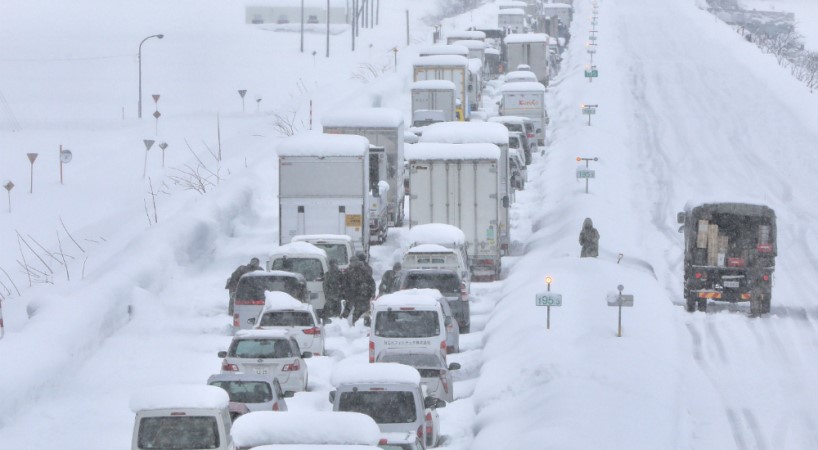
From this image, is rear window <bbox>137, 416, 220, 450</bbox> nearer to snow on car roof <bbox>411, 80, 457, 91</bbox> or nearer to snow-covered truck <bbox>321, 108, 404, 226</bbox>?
snow-covered truck <bbox>321, 108, 404, 226</bbox>

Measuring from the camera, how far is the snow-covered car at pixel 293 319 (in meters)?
22.1

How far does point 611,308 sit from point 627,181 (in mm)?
22076

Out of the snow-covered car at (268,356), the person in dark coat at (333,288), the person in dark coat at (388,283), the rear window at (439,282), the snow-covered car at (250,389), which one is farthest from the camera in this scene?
the person in dark coat at (388,283)

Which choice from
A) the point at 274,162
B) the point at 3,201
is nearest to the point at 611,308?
the point at 274,162

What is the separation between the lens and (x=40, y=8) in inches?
5384

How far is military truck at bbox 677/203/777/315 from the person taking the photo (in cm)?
2766

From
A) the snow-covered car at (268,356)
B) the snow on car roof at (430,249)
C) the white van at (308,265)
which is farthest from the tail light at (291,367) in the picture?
the snow on car roof at (430,249)

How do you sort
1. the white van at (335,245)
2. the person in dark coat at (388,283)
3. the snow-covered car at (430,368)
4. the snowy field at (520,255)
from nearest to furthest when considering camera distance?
1. the snow-covered car at (430,368)
2. the snowy field at (520,255)
3. the person in dark coat at (388,283)
4. the white van at (335,245)

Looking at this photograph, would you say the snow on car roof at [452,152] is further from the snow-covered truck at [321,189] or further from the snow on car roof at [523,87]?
the snow on car roof at [523,87]

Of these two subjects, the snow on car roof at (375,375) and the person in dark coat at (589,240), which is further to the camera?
Answer: the person in dark coat at (589,240)

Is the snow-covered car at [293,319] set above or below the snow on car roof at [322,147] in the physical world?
below

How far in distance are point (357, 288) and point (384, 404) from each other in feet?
32.8

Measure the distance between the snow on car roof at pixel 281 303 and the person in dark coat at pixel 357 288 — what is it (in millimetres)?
2871

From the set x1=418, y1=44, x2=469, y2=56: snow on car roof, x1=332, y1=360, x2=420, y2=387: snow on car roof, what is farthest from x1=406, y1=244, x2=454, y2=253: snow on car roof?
x1=418, y1=44, x2=469, y2=56: snow on car roof
